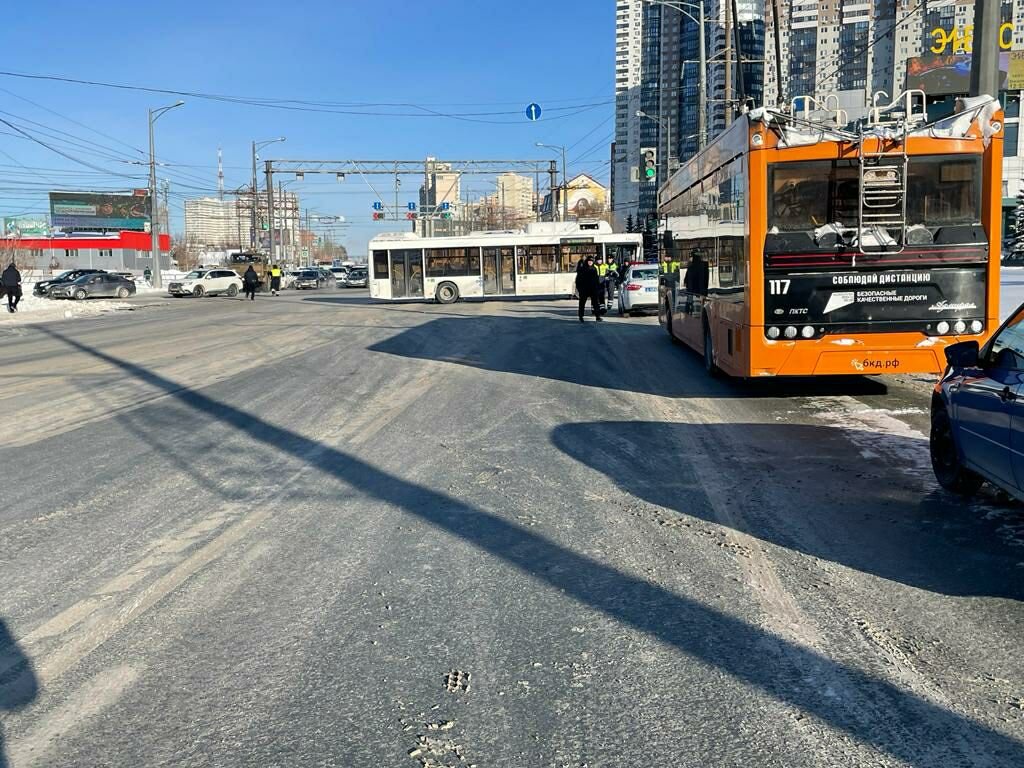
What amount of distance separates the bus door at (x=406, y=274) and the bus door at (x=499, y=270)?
2.76 metres

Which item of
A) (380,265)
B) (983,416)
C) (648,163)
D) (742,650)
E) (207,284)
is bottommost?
(742,650)

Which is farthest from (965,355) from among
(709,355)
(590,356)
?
(590,356)

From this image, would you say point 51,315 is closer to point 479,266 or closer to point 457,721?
point 479,266

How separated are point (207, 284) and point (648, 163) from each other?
30591 millimetres

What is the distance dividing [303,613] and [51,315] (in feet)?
106

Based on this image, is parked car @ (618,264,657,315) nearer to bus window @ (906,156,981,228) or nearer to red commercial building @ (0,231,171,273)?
bus window @ (906,156,981,228)

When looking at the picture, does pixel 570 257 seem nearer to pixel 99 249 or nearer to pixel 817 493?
pixel 817 493

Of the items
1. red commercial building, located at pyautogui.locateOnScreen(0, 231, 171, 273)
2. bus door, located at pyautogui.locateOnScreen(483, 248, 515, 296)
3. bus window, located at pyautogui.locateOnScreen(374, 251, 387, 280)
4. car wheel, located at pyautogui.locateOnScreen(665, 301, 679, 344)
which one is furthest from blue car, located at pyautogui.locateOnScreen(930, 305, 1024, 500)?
red commercial building, located at pyautogui.locateOnScreen(0, 231, 171, 273)

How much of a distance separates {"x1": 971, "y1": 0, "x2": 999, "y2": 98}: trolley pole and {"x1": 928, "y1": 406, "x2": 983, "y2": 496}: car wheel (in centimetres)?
692

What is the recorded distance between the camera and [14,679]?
3.81 meters

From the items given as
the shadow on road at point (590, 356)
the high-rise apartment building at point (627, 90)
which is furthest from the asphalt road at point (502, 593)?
the high-rise apartment building at point (627, 90)

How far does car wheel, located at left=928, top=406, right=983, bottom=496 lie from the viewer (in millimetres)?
6523

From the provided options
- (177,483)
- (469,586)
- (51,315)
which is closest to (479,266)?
(51,315)

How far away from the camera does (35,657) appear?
402 cm
